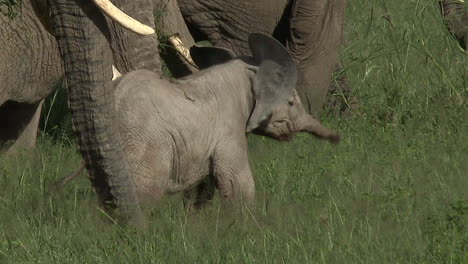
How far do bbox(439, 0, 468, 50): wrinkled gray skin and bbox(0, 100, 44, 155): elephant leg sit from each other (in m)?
2.23

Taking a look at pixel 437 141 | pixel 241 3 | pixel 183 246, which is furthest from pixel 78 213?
pixel 241 3

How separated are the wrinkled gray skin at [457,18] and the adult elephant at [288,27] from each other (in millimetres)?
595

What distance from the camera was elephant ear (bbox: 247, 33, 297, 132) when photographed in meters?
6.23

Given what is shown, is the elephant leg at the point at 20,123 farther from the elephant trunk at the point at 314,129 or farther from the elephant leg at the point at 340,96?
the elephant leg at the point at 340,96

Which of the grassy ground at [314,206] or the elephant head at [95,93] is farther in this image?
the grassy ground at [314,206]

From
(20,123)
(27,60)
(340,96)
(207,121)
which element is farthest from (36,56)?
(340,96)

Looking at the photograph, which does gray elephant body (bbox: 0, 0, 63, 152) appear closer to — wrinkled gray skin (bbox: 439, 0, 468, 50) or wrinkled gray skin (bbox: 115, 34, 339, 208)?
wrinkled gray skin (bbox: 115, 34, 339, 208)

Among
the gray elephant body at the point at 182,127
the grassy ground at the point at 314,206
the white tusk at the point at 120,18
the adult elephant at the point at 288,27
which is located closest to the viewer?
the white tusk at the point at 120,18

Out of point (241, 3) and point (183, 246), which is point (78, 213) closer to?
point (183, 246)

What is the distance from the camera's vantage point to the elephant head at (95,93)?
16.4ft

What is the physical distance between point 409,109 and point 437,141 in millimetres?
831

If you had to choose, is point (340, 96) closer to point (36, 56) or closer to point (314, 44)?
point (314, 44)

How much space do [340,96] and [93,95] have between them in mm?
3540

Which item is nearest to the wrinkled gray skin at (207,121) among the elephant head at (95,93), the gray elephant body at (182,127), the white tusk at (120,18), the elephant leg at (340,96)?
the gray elephant body at (182,127)
